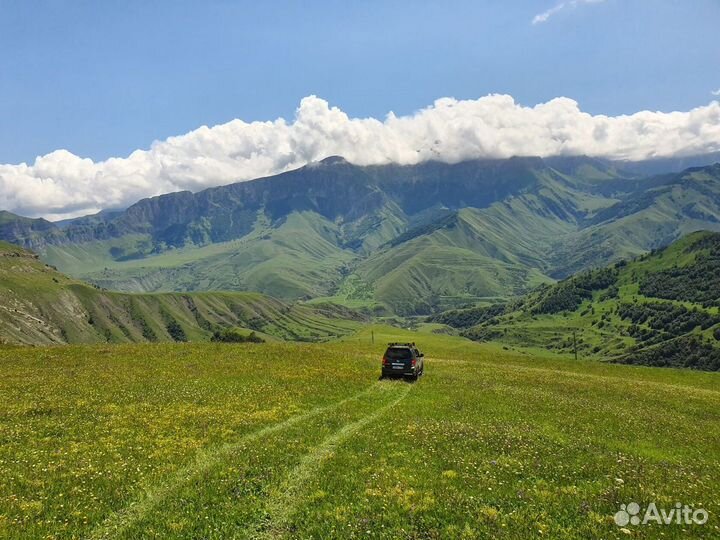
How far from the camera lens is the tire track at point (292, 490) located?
1360cm

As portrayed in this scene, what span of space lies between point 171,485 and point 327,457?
6.27 metres

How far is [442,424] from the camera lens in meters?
25.3

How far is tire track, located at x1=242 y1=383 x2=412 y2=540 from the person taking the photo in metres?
13.6

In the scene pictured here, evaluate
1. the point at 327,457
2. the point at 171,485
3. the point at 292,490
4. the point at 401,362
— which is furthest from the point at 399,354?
the point at 171,485

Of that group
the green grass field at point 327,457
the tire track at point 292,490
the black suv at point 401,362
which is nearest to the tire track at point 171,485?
the green grass field at point 327,457

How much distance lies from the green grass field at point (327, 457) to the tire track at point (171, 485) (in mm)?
87

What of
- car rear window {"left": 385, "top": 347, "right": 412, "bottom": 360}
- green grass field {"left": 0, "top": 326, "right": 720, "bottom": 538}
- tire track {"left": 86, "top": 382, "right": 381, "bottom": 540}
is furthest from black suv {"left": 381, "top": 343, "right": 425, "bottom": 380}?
tire track {"left": 86, "top": 382, "right": 381, "bottom": 540}

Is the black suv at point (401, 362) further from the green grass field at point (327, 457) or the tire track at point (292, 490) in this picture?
the tire track at point (292, 490)

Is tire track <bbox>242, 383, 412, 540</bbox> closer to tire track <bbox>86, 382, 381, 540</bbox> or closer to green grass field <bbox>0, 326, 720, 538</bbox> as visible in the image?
green grass field <bbox>0, 326, 720, 538</bbox>

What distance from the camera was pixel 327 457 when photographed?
19484 millimetres

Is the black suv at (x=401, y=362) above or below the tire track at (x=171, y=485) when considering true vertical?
below

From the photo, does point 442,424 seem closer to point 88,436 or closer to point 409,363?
point 409,363

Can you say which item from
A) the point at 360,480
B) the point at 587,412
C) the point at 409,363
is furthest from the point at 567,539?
the point at 409,363

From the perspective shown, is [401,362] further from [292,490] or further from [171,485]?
[171,485]
